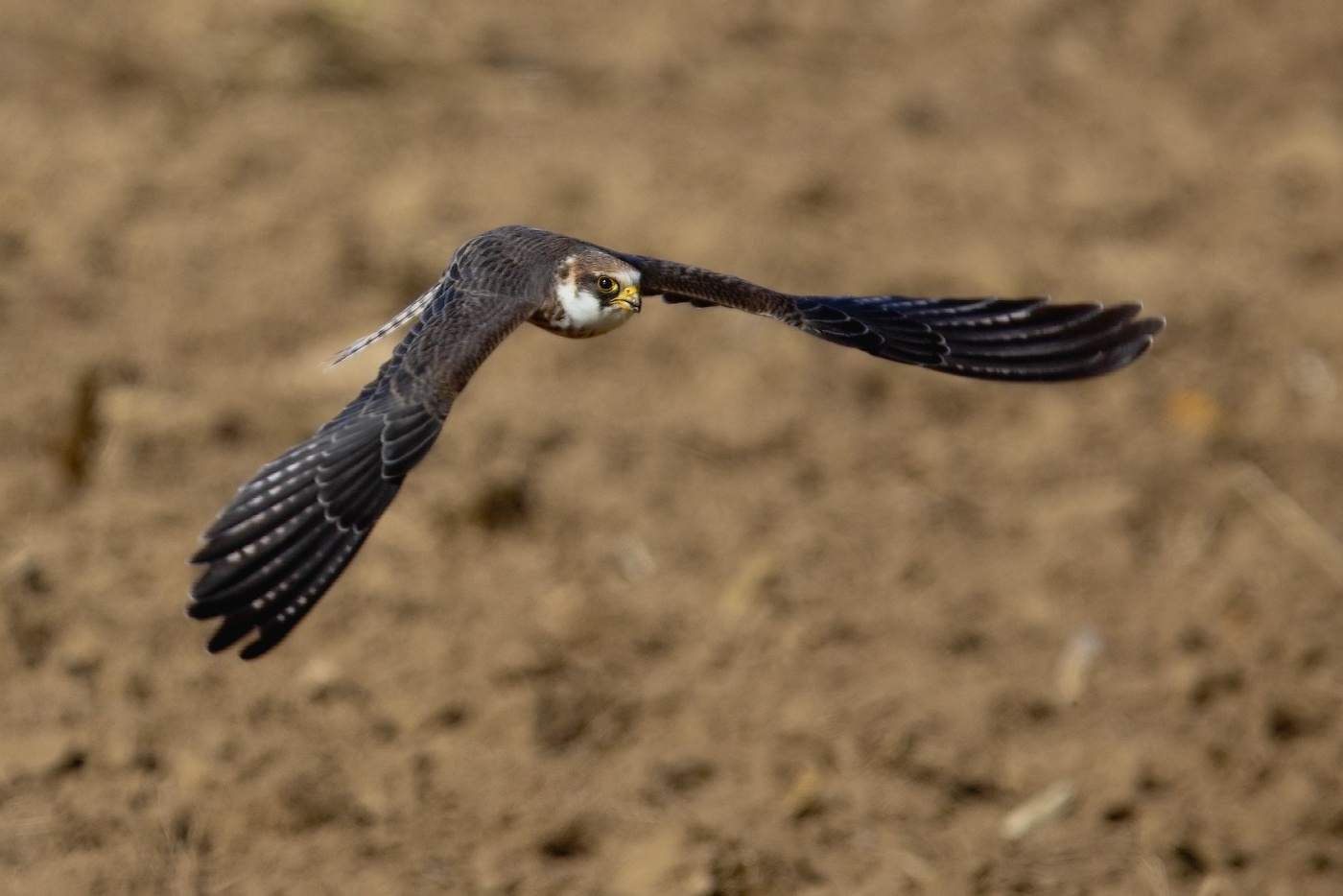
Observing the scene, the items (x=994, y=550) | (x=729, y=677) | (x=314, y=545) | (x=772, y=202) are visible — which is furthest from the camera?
(x=772, y=202)

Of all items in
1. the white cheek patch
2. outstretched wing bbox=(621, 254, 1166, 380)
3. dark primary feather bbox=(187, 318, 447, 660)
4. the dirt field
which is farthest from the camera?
the dirt field

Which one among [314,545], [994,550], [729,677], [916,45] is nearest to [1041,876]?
[729,677]

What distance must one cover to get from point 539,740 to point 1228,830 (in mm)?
2551

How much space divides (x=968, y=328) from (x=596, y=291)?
1.31 metres

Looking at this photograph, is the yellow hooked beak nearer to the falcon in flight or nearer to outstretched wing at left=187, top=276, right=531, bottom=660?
the falcon in flight

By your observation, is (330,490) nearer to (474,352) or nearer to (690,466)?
(474,352)

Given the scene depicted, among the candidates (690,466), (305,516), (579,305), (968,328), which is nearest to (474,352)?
(579,305)

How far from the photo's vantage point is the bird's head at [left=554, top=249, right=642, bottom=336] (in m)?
5.82

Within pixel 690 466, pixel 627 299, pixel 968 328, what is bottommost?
pixel 968 328

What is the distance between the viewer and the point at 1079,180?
431 inches

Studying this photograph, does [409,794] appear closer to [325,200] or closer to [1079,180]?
[325,200]

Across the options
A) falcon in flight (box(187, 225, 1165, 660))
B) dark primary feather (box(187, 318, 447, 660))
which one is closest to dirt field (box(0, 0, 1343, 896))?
falcon in flight (box(187, 225, 1165, 660))

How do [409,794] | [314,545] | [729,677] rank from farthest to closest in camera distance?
[729,677] → [409,794] → [314,545]

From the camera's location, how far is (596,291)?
19.1 feet
